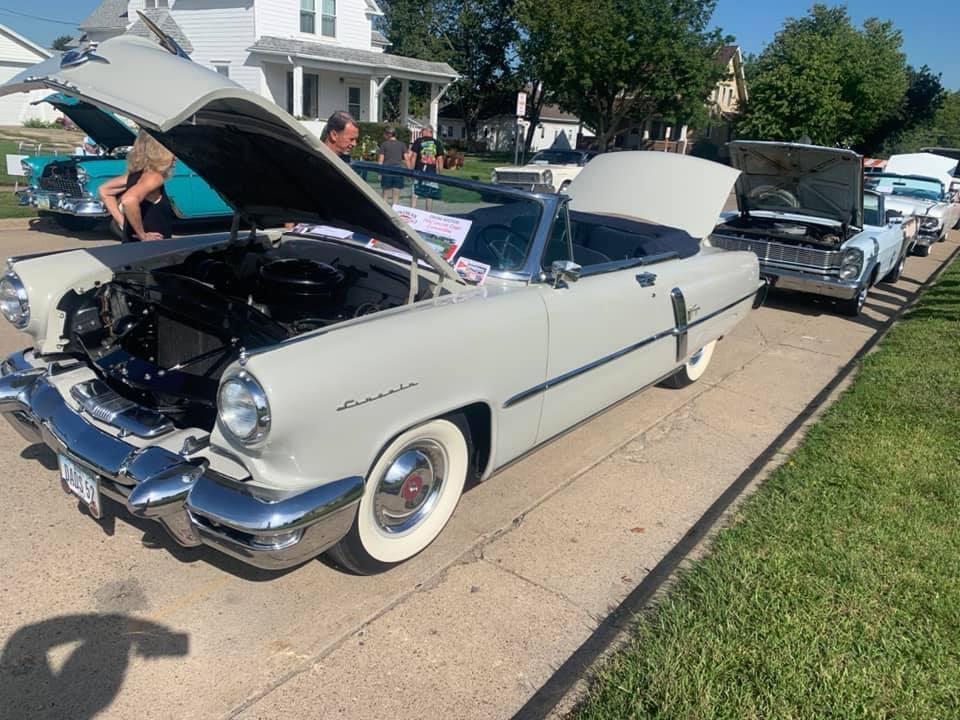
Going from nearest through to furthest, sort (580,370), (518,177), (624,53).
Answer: (580,370)
(518,177)
(624,53)

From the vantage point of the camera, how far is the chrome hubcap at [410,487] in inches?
112

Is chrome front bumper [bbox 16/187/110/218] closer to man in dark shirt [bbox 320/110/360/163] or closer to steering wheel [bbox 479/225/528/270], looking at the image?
man in dark shirt [bbox 320/110/360/163]

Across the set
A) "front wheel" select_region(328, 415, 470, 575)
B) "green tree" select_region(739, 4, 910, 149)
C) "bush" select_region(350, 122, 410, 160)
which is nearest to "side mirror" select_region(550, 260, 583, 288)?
"front wheel" select_region(328, 415, 470, 575)

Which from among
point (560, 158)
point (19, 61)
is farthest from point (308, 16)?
point (19, 61)

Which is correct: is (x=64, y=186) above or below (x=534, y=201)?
below

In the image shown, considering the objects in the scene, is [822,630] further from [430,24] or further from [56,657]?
[430,24]

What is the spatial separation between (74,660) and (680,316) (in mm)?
3471

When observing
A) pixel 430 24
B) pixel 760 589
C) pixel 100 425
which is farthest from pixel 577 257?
pixel 430 24

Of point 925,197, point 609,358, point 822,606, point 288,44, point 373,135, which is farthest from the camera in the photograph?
point 373,135

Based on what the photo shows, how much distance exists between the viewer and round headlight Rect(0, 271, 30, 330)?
328 centimetres

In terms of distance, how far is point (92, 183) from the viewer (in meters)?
9.18

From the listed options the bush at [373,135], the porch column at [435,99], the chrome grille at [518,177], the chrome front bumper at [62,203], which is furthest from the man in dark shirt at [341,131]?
the porch column at [435,99]

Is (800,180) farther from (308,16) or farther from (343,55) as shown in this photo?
(308,16)

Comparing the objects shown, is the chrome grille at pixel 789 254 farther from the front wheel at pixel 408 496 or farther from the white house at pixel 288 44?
the white house at pixel 288 44
